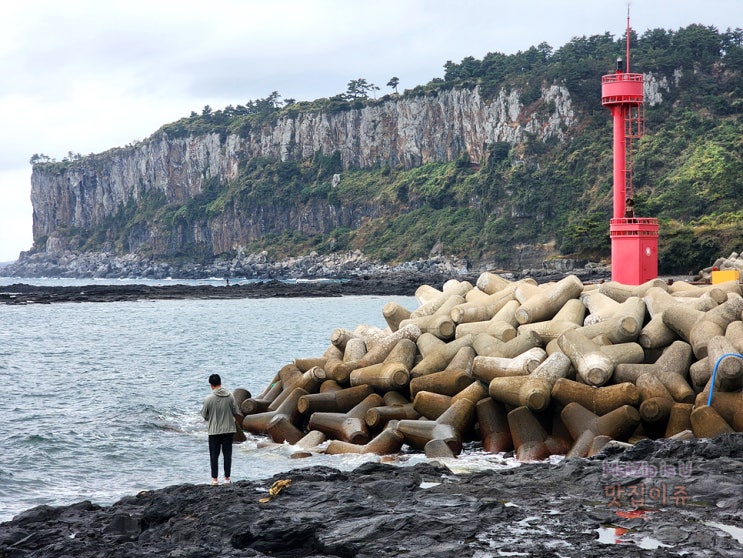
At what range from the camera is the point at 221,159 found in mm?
183125

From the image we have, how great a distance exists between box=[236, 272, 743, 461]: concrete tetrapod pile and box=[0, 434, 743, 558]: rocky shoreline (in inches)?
66.8

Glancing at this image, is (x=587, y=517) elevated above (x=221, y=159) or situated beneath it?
situated beneath

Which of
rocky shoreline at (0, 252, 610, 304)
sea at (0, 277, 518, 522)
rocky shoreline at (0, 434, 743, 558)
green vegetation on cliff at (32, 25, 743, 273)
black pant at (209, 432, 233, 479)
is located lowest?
sea at (0, 277, 518, 522)

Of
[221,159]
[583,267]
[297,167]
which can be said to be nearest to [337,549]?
[583,267]

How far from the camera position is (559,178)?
113750mm

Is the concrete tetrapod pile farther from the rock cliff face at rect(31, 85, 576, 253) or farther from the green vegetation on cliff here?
the rock cliff face at rect(31, 85, 576, 253)

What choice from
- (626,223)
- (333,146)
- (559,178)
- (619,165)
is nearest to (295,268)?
(333,146)

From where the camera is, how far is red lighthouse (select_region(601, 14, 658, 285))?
2558 cm

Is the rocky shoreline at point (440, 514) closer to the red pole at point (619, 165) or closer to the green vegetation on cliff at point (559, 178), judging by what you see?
the red pole at point (619, 165)

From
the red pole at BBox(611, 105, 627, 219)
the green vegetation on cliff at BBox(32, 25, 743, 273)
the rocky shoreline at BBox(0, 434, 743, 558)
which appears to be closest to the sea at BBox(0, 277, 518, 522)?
the rocky shoreline at BBox(0, 434, 743, 558)

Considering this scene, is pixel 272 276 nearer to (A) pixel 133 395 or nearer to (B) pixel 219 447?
(A) pixel 133 395

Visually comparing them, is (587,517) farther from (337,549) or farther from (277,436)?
(277,436)

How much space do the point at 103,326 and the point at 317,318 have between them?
41.2 feet

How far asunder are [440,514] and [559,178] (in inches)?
4227
